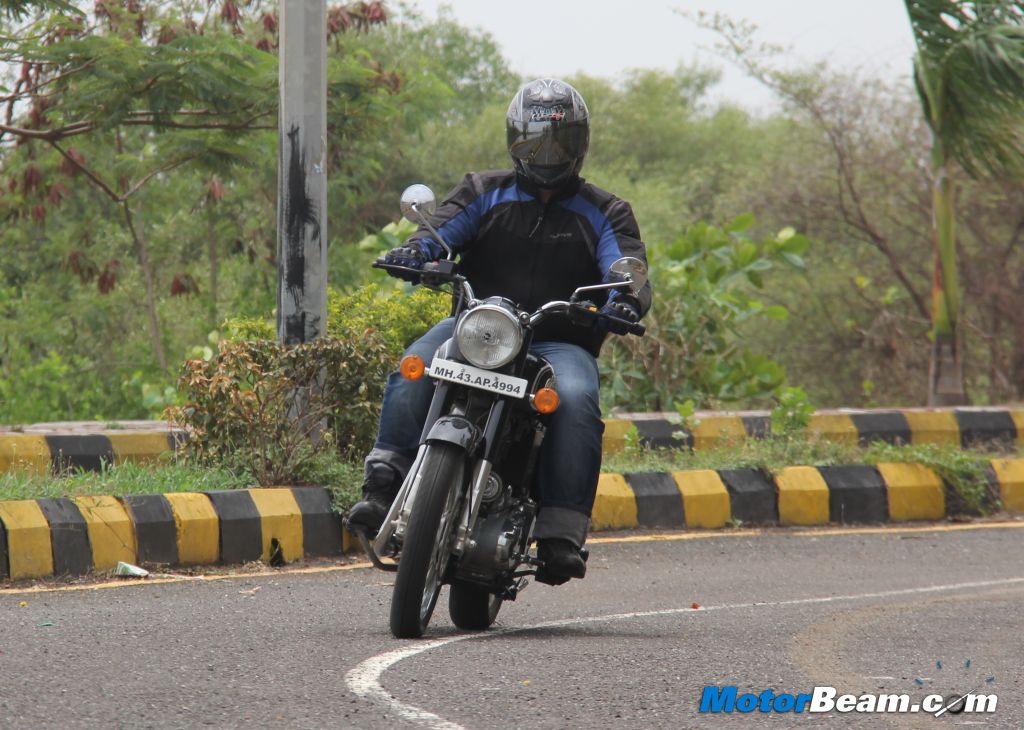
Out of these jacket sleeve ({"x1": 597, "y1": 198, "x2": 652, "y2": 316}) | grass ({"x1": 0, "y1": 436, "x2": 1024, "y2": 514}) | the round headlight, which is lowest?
grass ({"x1": 0, "y1": 436, "x2": 1024, "y2": 514})

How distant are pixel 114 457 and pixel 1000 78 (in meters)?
8.13

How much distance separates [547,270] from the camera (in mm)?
5727

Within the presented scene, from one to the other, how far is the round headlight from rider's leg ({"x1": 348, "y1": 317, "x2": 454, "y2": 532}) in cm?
35

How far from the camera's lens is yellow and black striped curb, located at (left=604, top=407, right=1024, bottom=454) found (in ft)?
37.4

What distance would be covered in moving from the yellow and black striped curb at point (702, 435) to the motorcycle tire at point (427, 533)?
415 cm

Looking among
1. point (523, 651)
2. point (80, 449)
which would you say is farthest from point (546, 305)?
point (80, 449)

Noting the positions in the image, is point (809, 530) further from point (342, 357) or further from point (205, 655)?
point (205, 655)

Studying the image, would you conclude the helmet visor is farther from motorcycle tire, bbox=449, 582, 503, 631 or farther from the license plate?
motorcycle tire, bbox=449, 582, 503, 631

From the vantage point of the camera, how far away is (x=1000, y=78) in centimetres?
1347

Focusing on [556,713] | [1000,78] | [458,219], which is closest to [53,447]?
[458,219]

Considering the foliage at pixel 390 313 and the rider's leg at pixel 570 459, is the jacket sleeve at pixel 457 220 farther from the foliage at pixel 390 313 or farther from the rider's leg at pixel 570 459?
the foliage at pixel 390 313

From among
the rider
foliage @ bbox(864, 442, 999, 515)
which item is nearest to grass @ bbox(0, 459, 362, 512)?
Result: the rider

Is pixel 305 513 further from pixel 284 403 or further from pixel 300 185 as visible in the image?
pixel 300 185

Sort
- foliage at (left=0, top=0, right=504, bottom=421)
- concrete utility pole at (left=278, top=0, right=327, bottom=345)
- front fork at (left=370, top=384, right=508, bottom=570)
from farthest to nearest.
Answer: foliage at (left=0, top=0, right=504, bottom=421) < concrete utility pole at (left=278, top=0, right=327, bottom=345) < front fork at (left=370, top=384, right=508, bottom=570)
